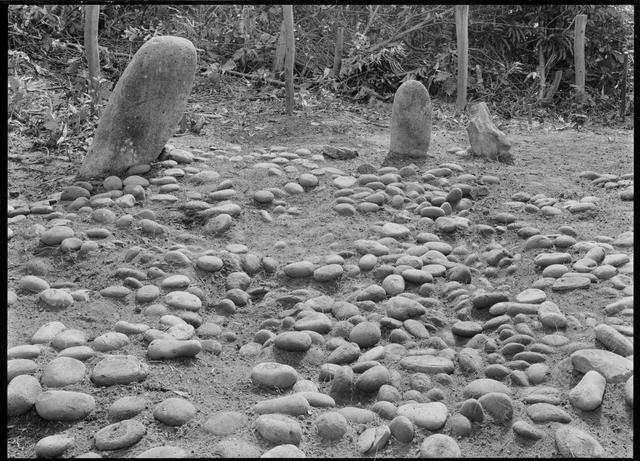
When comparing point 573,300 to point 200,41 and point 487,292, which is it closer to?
point 487,292

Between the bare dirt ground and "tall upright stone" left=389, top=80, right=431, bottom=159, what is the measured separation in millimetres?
157

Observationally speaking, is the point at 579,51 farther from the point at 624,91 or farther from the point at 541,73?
the point at 624,91

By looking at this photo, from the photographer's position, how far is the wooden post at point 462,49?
651 centimetres

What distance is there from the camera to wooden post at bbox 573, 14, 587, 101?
7.51m

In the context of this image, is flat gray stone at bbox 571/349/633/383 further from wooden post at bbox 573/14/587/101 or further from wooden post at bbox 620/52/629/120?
wooden post at bbox 573/14/587/101

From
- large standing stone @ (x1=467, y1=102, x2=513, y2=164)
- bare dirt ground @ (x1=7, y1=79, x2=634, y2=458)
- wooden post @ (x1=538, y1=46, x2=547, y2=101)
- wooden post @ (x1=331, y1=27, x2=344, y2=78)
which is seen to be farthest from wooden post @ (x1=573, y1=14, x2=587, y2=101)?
large standing stone @ (x1=467, y1=102, x2=513, y2=164)

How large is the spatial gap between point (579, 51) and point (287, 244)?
5.20m

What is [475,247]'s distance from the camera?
Answer: 3.79 m

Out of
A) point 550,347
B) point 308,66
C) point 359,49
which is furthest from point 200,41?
point 550,347

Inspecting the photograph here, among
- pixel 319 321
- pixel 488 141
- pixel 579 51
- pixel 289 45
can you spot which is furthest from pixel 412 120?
pixel 579 51

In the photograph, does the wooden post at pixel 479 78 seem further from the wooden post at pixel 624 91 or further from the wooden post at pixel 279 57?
the wooden post at pixel 279 57

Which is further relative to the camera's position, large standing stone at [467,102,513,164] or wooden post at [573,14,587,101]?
wooden post at [573,14,587,101]

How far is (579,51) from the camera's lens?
7605 mm

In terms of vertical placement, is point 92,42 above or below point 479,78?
above
